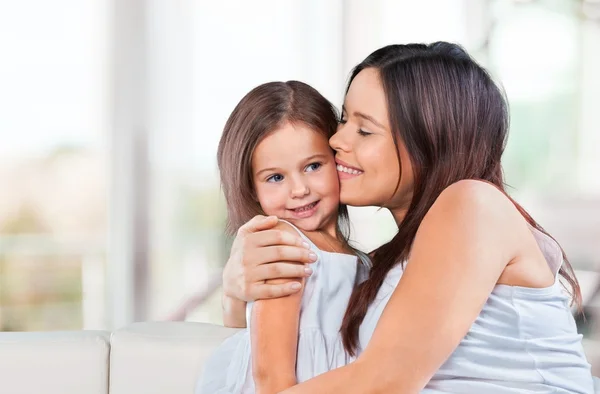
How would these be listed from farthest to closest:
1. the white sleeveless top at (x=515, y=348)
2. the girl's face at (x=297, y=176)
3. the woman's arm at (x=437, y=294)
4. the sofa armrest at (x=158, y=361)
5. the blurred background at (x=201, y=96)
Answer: the blurred background at (x=201, y=96)
the sofa armrest at (x=158, y=361)
the girl's face at (x=297, y=176)
the white sleeveless top at (x=515, y=348)
the woman's arm at (x=437, y=294)

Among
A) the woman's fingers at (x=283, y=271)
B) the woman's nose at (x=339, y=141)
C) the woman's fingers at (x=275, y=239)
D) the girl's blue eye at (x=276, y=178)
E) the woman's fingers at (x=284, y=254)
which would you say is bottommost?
the woman's fingers at (x=283, y=271)

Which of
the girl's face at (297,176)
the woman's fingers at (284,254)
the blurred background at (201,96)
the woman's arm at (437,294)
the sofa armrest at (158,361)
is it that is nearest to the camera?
the woman's arm at (437,294)

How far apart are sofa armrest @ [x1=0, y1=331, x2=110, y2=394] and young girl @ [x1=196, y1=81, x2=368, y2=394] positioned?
0.34 metres

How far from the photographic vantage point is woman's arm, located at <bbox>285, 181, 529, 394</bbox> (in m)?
1.27

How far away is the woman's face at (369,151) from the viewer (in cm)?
151

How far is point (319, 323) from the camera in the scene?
1542 mm

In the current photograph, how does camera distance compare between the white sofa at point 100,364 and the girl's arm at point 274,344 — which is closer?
the girl's arm at point 274,344

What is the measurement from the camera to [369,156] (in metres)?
1.51

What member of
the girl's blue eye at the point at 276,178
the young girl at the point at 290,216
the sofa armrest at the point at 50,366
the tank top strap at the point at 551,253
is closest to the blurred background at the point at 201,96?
the sofa armrest at the point at 50,366

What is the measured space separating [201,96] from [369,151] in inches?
86.1

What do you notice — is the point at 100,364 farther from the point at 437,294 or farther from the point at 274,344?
the point at 437,294

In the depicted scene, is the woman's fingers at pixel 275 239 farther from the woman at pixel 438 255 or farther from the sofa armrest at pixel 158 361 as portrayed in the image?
the sofa armrest at pixel 158 361

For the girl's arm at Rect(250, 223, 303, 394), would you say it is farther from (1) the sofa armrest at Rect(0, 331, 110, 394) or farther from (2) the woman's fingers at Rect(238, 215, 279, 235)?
(1) the sofa armrest at Rect(0, 331, 110, 394)

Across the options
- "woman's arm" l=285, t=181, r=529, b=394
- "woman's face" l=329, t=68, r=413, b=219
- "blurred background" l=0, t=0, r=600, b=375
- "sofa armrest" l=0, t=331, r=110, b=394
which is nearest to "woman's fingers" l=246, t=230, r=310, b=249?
"woman's face" l=329, t=68, r=413, b=219
